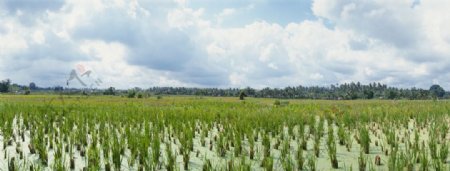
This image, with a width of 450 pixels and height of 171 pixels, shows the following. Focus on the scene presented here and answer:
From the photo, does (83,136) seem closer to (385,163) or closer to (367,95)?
(385,163)

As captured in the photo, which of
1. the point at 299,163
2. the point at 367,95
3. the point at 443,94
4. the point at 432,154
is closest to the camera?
the point at 299,163

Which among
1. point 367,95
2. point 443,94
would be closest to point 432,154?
point 367,95

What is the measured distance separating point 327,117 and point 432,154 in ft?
32.3

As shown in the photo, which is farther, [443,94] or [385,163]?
[443,94]

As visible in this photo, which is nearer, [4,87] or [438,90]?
[4,87]

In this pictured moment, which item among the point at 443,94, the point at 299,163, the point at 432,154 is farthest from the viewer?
the point at 443,94

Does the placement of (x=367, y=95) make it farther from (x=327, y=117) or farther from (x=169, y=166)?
(x=169, y=166)

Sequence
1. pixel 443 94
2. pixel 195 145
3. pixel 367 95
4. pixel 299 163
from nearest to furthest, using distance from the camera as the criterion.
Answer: pixel 299 163
pixel 195 145
pixel 367 95
pixel 443 94

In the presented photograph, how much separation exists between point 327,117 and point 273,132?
6257 mm

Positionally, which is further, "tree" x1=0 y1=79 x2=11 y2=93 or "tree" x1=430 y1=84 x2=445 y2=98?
"tree" x1=430 y1=84 x2=445 y2=98

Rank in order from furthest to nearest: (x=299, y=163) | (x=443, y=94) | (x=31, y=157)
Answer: (x=443, y=94), (x=31, y=157), (x=299, y=163)

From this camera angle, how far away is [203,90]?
14425 cm

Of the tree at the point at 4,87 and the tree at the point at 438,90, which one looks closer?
the tree at the point at 4,87

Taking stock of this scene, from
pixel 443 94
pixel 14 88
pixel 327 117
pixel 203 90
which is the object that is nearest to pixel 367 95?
pixel 203 90
